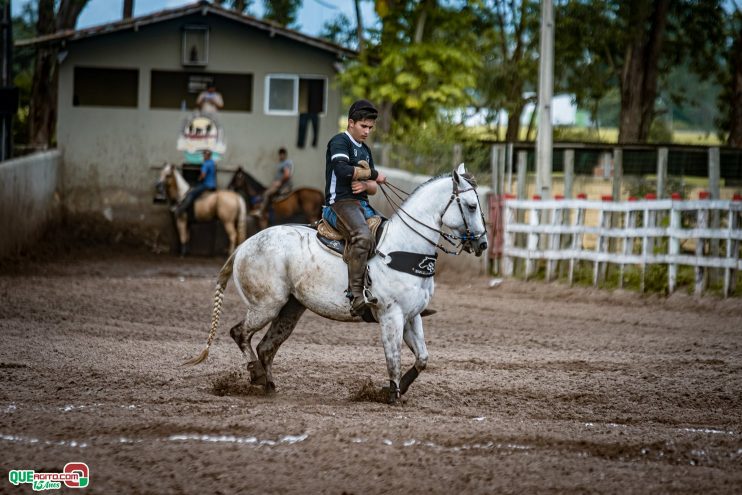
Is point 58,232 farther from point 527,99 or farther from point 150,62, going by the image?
point 527,99

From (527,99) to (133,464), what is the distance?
101 ft

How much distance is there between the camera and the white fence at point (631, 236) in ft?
54.1

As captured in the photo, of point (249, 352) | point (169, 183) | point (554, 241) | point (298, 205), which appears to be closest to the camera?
point (249, 352)

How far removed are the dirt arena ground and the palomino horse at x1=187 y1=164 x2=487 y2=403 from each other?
464mm

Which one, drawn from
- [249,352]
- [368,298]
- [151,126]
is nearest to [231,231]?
[151,126]

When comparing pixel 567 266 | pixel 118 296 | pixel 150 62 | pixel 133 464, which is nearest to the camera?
pixel 133 464

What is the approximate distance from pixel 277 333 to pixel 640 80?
76.4 ft

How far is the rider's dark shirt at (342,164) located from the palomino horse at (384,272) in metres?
0.47

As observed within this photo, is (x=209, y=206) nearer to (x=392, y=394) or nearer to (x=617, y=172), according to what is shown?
(x=617, y=172)

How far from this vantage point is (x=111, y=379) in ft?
32.3

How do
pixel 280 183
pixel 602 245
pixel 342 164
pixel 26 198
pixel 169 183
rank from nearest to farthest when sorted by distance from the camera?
1. pixel 342 164
2. pixel 602 245
3. pixel 26 198
4. pixel 169 183
5. pixel 280 183

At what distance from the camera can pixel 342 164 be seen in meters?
9.07

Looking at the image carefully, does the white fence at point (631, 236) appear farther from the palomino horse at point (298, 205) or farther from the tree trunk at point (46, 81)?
the tree trunk at point (46, 81)

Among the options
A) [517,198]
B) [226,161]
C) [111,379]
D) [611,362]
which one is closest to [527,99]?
[226,161]
